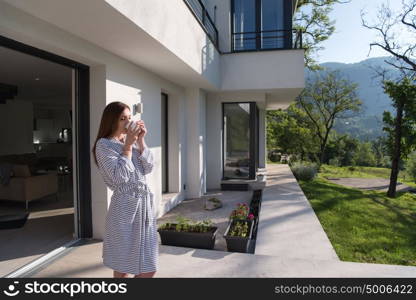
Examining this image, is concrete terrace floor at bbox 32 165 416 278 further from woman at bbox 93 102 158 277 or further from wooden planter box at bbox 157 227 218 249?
woman at bbox 93 102 158 277

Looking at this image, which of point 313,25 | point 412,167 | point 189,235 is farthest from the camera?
point 412,167

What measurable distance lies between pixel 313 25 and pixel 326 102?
18.7 feet

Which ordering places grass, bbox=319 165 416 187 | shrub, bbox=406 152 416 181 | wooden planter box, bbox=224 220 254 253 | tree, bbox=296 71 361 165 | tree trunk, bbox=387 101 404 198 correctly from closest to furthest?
1. wooden planter box, bbox=224 220 254 253
2. tree trunk, bbox=387 101 404 198
3. grass, bbox=319 165 416 187
4. tree, bbox=296 71 361 165
5. shrub, bbox=406 152 416 181

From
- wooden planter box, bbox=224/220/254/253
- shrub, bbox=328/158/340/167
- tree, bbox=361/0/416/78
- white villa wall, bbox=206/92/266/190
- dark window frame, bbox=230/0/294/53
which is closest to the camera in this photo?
wooden planter box, bbox=224/220/254/253

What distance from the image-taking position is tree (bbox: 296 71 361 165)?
19.5 m

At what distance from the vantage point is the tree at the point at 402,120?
9398mm

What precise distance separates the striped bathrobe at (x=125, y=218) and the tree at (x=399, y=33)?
40.7 feet

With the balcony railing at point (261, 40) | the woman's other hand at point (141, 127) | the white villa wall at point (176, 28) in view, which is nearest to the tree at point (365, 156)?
the balcony railing at point (261, 40)

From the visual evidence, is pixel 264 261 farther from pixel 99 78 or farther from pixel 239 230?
pixel 99 78

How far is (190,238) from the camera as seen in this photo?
3605 millimetres

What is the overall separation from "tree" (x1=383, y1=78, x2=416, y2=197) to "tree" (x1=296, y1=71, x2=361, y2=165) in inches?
378

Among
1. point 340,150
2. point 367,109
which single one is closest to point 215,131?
point 340,150

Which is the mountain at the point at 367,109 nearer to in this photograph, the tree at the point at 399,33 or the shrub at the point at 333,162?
Answer: the shrub at the point at 333,162

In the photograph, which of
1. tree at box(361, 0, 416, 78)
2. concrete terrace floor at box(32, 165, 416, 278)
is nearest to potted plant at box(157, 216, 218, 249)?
concrete terrace floor at box(32, 165, 416, 278)
